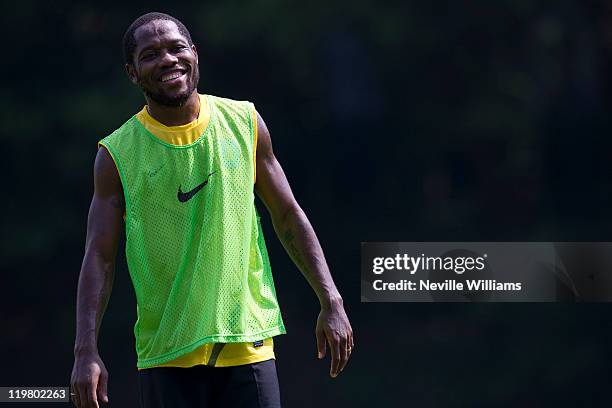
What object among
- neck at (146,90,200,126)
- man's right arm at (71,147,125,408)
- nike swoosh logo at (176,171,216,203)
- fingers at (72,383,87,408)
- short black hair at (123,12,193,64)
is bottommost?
fingers at (72,383,87,408)

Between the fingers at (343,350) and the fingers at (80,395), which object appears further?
the fingers at (343,350)

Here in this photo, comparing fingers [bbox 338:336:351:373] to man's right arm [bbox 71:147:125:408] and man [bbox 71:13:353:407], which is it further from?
man's right arm [bbox 71:147:125:408]

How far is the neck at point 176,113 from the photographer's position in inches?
148

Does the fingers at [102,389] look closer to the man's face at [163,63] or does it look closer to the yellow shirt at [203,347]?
the yellow shirt at [203,347]

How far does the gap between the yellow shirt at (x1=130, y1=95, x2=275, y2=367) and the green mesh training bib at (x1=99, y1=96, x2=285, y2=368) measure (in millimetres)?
22

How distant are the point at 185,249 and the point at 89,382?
1.48 ft

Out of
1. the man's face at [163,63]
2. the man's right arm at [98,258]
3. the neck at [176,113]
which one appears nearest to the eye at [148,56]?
the man's face at [163,63]

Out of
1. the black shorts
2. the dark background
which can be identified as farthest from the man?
the dark background

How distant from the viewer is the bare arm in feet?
12.2

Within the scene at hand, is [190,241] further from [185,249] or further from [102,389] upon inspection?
[102,389]

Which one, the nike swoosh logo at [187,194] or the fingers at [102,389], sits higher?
the nike swoosh logo at [187,194]

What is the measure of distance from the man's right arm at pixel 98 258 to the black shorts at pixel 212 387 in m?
0.18

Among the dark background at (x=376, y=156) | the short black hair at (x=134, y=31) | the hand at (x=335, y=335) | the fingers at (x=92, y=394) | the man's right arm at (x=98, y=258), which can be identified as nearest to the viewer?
the fingers at (x=92, y=394)

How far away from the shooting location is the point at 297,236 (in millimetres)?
3820
